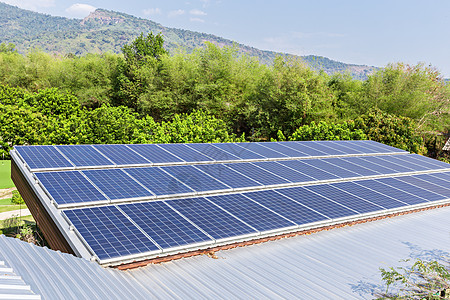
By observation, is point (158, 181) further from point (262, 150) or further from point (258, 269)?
point (262, 150)

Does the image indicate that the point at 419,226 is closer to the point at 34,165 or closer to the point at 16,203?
the point at 34,165

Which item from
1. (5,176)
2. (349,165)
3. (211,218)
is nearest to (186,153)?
(211,218)

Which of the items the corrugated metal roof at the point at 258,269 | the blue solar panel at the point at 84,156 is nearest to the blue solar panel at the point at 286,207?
the corrugated metal roof at the point at 258,269

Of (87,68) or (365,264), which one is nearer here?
(365,264)

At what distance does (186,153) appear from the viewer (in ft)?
52.2

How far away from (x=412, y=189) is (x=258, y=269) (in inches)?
405

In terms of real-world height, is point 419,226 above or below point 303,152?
below

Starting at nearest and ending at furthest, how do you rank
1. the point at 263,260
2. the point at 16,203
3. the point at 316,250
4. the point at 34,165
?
1. the point at 263,260
2. the point at 316,250
3. the point at 34,165
4. the point at 16,203

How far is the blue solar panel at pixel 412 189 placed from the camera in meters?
14.8

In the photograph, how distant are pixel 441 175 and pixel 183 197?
50.1 feet

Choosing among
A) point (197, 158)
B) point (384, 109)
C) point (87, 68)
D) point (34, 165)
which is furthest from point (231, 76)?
point (34, 165)

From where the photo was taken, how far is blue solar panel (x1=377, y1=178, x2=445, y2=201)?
48.5 feet

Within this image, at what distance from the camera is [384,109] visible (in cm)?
4994

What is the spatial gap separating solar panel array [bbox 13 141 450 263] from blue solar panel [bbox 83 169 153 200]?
0.10 feet
